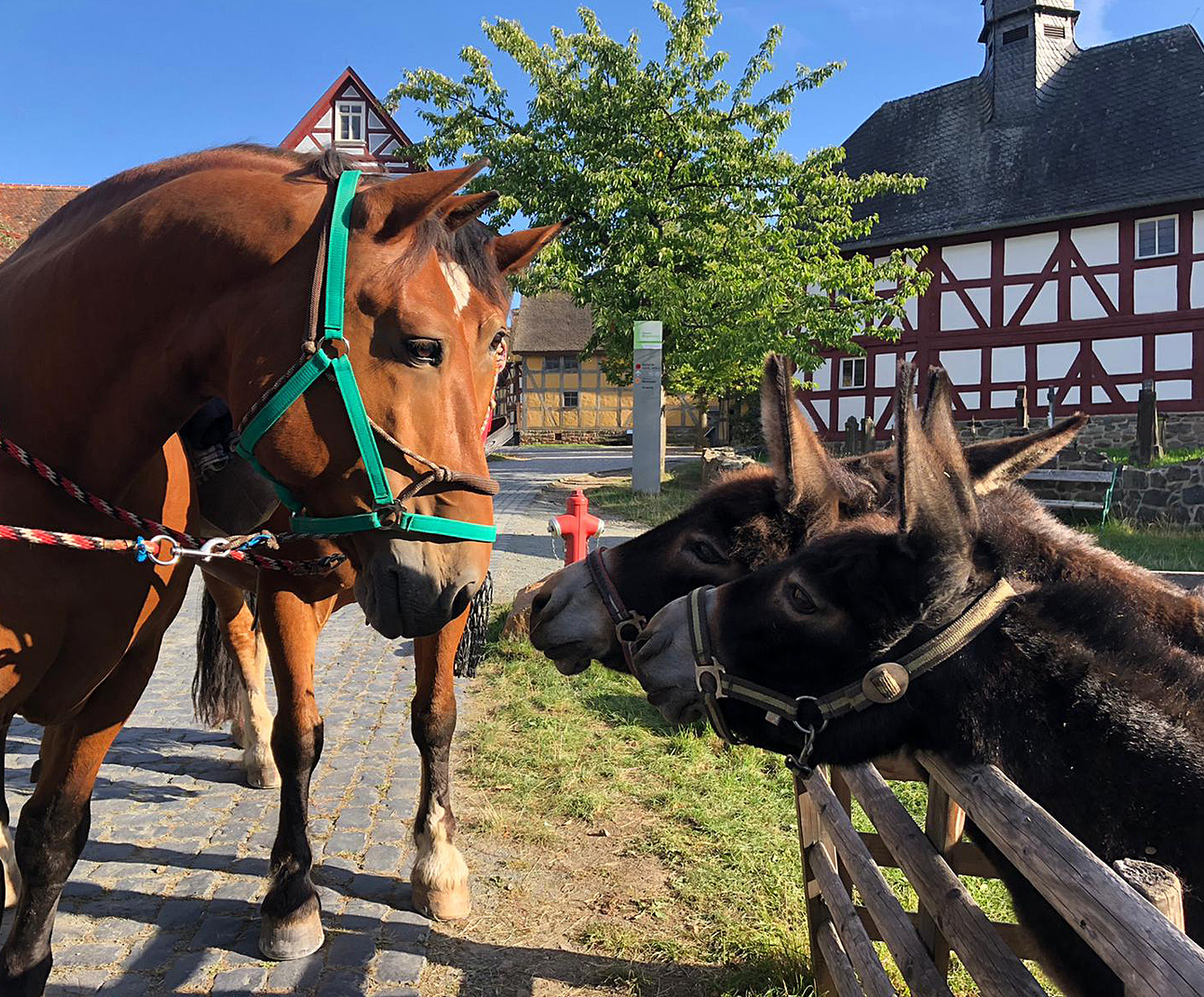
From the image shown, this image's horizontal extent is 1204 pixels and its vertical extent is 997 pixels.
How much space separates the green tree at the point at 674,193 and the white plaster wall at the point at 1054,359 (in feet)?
17.5

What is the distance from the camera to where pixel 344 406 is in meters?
1.86

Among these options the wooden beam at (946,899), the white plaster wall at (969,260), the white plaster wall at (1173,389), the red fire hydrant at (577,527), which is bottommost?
the wooden beam at (946,899)

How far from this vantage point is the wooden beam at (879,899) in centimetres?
192

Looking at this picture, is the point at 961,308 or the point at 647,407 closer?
the point at 647,407

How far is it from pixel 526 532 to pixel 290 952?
32.3 ft

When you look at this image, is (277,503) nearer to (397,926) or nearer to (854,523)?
(397,926)

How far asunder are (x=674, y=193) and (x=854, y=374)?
866 cm

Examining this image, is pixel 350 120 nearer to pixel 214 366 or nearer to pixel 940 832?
pixel 214 366

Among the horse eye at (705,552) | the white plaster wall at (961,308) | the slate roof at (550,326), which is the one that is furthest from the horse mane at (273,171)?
the slate roof at (550,326)

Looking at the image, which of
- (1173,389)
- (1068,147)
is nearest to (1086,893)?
(1173,389)

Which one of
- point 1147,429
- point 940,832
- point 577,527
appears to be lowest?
point 940,832

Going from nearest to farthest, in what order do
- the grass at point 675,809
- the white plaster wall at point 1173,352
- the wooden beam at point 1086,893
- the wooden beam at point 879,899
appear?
the wooden beam at point 1086,893
the wooden beam at point 879,899
the grass at point 675,809
the white plaster wall at point 1173,352

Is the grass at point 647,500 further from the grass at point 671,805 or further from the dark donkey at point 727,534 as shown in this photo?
the dark donkey at point 727,534

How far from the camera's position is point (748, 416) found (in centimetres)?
3441
